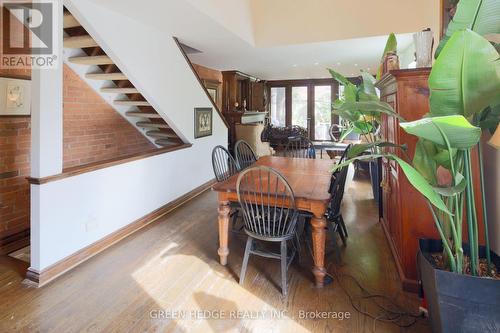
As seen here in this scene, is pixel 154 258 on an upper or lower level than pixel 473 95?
lower

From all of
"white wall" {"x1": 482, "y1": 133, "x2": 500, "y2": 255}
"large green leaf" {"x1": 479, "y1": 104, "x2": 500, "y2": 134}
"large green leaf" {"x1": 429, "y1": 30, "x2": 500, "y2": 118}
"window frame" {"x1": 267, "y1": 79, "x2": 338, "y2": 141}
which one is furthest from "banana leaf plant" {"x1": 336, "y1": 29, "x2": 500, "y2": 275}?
"window frame" {"x1": 267, "y1": 79, "x2": 338, "y2": 141}

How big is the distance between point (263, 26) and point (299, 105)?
6.58 m

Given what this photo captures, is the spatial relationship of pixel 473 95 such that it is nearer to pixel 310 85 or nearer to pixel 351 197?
pixel 351 197

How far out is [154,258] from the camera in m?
2.78

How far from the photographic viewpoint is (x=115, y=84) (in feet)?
13.0

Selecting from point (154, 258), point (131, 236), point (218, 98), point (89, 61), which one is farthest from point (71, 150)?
point (218, 98)

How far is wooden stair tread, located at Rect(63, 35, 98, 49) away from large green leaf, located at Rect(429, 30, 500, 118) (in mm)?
3069

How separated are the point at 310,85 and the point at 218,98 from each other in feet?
14.6

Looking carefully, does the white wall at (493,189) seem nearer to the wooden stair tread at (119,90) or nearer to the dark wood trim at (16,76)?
the wooden stair tread at (119,90)

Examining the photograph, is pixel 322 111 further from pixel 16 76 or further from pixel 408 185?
pixel 16 76

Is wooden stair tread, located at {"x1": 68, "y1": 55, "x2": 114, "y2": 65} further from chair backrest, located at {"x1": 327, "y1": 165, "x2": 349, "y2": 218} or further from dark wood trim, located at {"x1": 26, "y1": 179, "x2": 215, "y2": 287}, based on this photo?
chair backrest, located at {"x1": 327, "y1": 165, "x2": 349, "y2": 218}

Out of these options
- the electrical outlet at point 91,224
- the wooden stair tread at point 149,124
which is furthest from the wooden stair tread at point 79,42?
the electrical outlet at point 91,224

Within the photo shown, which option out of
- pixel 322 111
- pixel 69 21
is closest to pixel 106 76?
pixel 69 21

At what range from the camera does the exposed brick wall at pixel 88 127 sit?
3.58 meters
